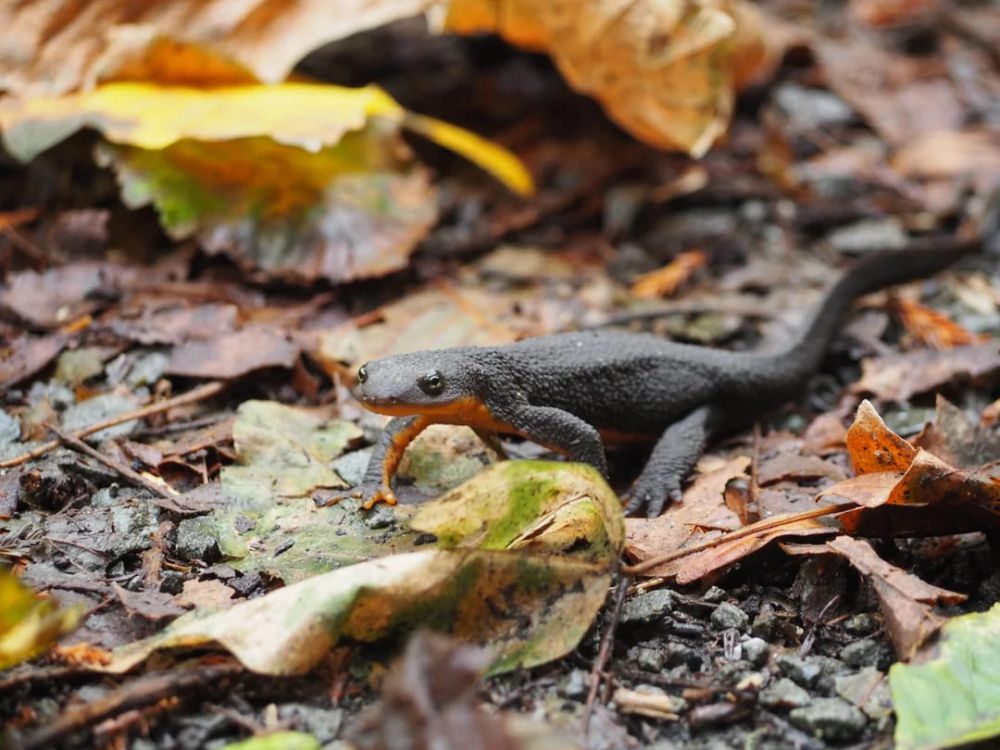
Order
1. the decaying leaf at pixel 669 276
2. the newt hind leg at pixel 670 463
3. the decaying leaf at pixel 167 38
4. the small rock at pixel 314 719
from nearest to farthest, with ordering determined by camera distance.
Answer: the small rock at pixel 314 719 → the newt hind leg at pixel 670 463 → the decaying leaf at pixel 167 38 → the decaying leaf at pixel 669 276

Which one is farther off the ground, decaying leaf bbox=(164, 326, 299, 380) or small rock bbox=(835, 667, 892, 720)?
decaying leaf bbox=(164, 326, 299, 380)

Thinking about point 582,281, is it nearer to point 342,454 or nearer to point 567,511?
point 342,454

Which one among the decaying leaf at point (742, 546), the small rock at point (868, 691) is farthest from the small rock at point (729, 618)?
the small rock at point (868, 691)

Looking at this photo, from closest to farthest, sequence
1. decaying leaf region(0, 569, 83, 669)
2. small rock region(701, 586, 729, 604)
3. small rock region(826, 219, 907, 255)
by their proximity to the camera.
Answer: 1. decaying leaf region(0, 569, 83, 669)
2. small rock region(701, 586, 729, 604)
3. small rock region(826, 219, 907, 255)

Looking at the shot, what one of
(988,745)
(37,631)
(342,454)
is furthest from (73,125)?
(988,745)

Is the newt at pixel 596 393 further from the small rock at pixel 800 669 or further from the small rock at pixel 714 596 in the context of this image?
the small rock at pixel 800 669

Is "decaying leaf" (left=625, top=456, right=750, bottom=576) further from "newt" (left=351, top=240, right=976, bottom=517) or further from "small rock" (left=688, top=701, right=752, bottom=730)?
"small rock" (left=688, top=701, right=752, bottom=730)

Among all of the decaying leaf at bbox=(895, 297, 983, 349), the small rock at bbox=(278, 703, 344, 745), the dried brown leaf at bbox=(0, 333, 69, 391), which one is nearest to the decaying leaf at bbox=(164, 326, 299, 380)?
the dried brown leaf at bbox=(0, 333, 69, 391)
